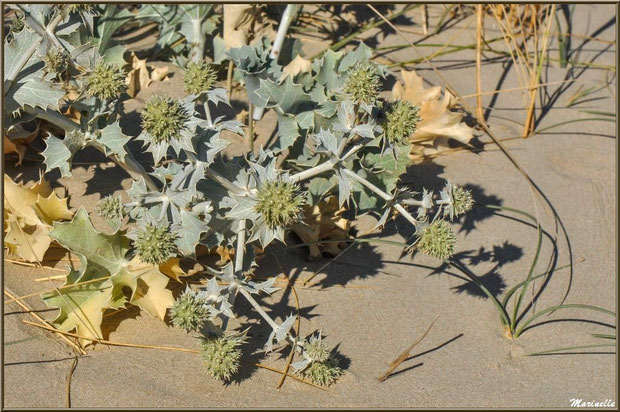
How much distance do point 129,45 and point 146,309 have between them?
1.38 metres

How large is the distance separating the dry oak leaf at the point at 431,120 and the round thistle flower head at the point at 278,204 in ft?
3.00

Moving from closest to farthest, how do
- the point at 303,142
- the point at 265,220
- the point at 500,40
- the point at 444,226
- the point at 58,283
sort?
the point at 265,220 < the point at 444,226 < the point at 58,283 < the point at 303,142 < the point at 500,40

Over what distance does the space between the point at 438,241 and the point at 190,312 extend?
685mm

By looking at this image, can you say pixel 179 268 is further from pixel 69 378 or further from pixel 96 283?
pixel 69 378

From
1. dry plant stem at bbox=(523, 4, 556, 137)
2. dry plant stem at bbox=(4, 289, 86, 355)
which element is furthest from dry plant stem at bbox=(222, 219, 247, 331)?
dry plant stem at bbox=(523, 4, 556, 137)

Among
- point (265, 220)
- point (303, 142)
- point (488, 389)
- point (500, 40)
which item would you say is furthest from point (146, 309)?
point (500, 40)

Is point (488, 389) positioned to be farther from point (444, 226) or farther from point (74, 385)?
point (74, 385)

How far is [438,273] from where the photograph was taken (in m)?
2.28

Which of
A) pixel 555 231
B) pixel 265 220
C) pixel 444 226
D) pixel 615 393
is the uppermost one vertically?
pixel 265 220

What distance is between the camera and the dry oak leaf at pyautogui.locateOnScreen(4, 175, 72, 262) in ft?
6.85

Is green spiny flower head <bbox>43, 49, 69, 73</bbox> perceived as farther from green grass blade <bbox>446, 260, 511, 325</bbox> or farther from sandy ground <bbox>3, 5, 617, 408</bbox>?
green grass blade <bbox>446, 260, 511, 325</bbox>

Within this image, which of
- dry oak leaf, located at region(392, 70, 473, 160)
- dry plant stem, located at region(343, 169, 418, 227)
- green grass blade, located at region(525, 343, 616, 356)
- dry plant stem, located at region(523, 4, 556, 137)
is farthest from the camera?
dry plant stem, located at region(523, 4, 556, 137)

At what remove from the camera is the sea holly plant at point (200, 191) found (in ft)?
5.84

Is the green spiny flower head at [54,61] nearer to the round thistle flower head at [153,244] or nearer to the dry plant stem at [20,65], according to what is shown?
the dry plant stem at [20,65]
